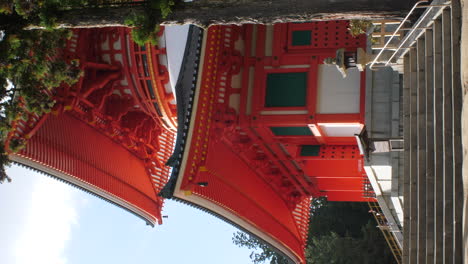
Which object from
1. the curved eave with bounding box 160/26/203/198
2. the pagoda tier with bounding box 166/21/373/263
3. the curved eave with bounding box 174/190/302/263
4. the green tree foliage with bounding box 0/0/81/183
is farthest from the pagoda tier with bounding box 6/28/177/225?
the green tree foliage with bounding box 0/0/81/183

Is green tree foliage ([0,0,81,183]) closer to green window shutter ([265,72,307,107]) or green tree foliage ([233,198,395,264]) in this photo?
green window shutter ([265,72,307,107])

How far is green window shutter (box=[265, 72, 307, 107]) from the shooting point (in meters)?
17.3

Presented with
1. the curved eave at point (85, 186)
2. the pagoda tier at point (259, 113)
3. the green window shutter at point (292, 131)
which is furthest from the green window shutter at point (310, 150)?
the curved eave at point (85, 186)

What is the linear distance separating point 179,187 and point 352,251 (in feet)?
62.9

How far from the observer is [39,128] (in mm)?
18938

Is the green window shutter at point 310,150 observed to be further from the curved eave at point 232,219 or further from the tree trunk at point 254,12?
the tree trunk at point 254,12

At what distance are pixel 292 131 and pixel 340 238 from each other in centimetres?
1792

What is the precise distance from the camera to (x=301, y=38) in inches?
696

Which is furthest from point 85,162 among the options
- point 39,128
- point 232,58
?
point 232,58

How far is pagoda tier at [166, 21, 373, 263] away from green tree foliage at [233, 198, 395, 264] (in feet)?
34.4

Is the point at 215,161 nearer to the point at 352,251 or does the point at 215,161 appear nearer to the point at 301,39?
the point at 301,39

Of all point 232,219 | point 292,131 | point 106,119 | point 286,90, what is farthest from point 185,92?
point 106,119

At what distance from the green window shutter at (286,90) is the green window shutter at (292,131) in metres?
0.69

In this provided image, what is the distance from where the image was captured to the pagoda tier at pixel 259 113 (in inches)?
656
